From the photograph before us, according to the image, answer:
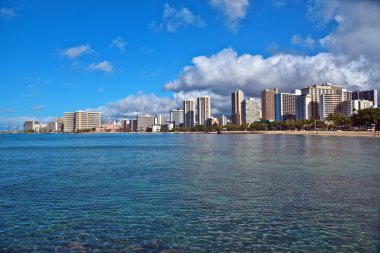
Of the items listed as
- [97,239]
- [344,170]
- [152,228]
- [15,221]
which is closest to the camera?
[97,239]

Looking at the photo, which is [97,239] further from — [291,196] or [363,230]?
[291,196]

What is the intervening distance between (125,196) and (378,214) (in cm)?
1349

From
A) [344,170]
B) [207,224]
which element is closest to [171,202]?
[207,224]

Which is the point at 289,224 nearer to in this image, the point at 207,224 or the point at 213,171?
the point at 207,224

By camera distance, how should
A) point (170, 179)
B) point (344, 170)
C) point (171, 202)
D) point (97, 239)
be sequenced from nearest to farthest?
point (97, 239) < point (171, 202) < point (170, 179) < point (344, 170)

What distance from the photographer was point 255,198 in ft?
64.8

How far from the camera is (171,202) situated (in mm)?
18969

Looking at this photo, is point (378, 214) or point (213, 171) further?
point (213, 171)

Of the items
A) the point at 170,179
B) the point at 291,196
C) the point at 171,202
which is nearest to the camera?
the point at 171,202

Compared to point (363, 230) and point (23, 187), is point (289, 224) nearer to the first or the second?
point (363, 230)

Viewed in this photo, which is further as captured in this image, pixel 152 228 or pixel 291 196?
pixel 291 196

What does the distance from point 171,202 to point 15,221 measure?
7.63 meters

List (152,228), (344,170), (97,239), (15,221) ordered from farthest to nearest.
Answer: (344,170) < (15,221) < (152,228) < (97,239)

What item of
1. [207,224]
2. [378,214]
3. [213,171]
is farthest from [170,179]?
[378,214]
